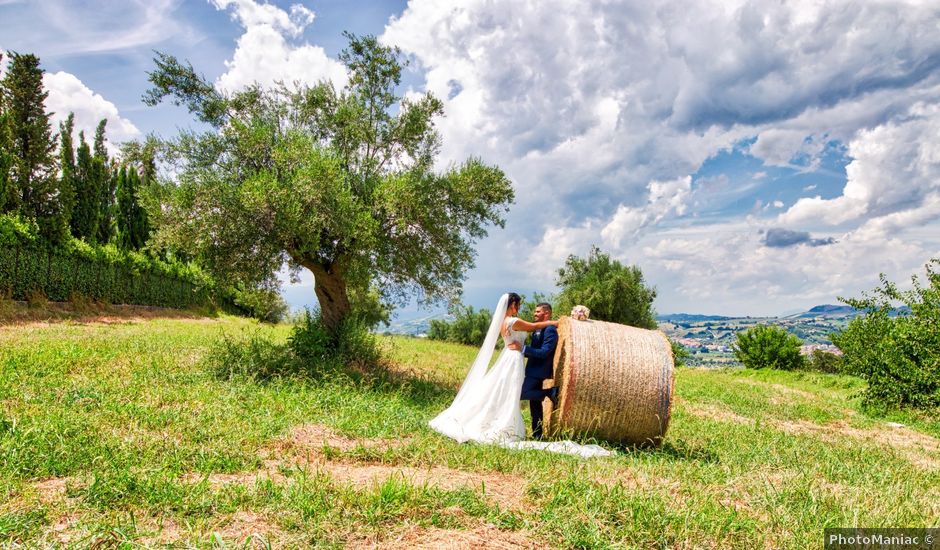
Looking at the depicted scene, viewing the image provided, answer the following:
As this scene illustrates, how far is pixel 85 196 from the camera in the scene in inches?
1296

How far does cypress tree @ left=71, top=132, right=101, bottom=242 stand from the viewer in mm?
32688

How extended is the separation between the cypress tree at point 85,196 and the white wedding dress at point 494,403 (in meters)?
32.9

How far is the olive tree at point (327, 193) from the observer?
1170 centimetres

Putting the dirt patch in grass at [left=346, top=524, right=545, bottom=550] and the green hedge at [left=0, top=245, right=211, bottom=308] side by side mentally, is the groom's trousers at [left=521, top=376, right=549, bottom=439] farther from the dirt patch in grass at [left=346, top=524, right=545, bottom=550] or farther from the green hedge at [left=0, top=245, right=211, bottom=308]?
the green hedge at [left=0, top=245, right=211, bottom=308]

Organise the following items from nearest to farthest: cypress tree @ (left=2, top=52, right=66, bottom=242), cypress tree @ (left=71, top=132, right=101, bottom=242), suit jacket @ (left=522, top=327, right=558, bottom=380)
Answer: suit jacket @ (left=522, top=327, right=558, bottom=380), cypress tree @ (left=2, top=52, right=66, bottom=242), cypress tree @ (left=71, top=132, right=101, bottom=242)

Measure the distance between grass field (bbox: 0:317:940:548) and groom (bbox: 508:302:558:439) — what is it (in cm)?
167

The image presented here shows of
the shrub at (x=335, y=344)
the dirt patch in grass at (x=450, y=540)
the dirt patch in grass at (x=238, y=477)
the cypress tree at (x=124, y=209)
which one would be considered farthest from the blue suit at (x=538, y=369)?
the cypress tree at (x=124, y=209)

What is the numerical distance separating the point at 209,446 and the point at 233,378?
16.4ft

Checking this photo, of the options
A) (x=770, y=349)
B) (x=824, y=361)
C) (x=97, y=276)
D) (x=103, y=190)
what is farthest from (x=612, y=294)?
(x=103, y=190)

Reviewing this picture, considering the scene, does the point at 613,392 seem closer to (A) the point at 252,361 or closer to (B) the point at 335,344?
(A) the point at 252,361

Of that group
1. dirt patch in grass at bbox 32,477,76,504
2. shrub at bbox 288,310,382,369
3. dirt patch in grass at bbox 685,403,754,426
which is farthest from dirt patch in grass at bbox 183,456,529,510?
dirt patch in grass at bbox 685,403,754,426

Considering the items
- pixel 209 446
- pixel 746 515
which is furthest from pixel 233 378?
pixel 746 515

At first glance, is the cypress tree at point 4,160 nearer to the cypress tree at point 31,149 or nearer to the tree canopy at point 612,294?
the cypress tree at point 31,149

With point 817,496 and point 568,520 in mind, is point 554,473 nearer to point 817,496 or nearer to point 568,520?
point 568,520
